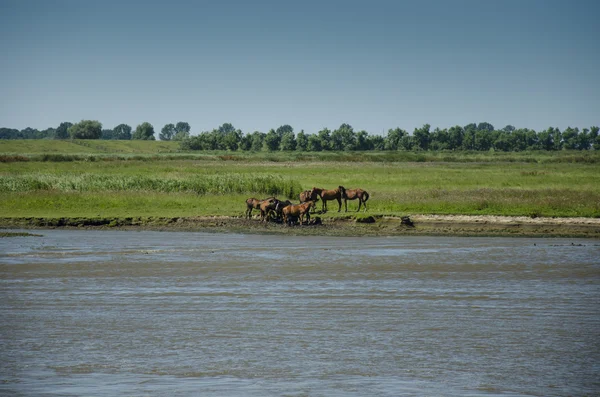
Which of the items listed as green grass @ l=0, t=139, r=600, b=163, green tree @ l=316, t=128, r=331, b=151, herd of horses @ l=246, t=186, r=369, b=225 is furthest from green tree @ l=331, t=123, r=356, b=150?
herd of horses @ l=246, t=186, r=369, b=225

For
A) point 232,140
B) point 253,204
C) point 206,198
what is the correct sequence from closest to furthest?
point 253,204 → point 206,198 → point 232,140

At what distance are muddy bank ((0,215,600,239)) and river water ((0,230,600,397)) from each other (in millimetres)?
5698

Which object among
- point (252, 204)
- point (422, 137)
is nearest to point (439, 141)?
point (422, 137)

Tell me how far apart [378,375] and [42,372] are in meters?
4.58

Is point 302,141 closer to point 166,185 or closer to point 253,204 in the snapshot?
point 166,185

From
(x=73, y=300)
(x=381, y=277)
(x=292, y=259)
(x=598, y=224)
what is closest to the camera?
(x=73, y=300)

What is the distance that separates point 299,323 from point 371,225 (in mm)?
17830

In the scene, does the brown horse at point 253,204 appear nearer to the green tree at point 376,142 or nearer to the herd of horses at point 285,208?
the herd of horses at point 285,208

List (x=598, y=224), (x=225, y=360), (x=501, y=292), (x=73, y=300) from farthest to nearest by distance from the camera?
(x=598, y=224) → (x=501, y=292) → (x=73, y=300) → (x=225, y=360)

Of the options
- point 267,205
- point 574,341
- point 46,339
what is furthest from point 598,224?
point 46,339

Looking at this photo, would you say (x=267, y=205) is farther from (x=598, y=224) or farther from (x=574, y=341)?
(x=574, y=341)

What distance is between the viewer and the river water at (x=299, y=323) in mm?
10172

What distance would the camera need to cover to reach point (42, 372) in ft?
34.3

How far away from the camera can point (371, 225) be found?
31.2 meters
